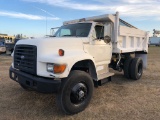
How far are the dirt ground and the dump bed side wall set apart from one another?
143cm

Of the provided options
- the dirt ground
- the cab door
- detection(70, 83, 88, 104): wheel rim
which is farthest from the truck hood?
the dirt ground

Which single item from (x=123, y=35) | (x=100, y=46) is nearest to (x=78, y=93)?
(x=100, y=46)

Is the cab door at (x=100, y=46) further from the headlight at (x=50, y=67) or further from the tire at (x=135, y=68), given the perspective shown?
the tire at (x=135, y=68)

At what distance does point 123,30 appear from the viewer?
674cm

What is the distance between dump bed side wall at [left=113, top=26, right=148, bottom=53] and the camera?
647cm

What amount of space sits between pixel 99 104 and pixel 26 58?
7.24ft

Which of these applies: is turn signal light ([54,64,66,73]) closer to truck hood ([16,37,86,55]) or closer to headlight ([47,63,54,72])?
headlight ([47,63,54,72])

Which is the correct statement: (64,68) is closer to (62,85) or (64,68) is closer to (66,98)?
(62,85)

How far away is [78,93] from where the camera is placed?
14.3ft

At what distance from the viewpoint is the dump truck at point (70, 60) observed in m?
3.98

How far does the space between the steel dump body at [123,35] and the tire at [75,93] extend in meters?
2.28

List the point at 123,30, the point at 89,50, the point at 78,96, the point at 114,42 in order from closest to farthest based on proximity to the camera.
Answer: the point at 78,96 → the point at 89,50 → the point at 114,42 → the point at 123,30

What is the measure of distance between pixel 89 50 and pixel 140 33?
4117mm

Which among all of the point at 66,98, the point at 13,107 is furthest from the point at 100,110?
the point at 13,107
